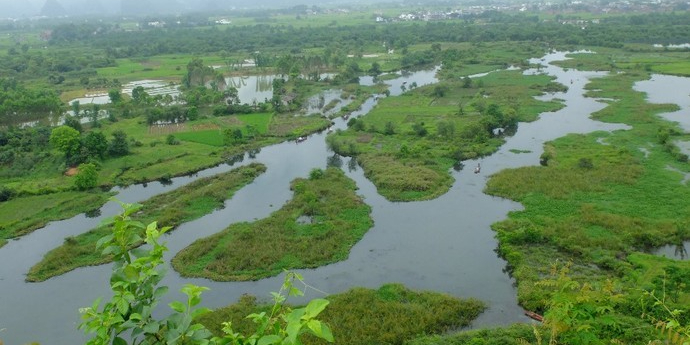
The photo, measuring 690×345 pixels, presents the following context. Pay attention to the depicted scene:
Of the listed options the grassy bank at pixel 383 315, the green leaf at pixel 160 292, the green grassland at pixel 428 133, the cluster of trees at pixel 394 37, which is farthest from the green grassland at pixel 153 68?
the green leaf at pixel 160 292

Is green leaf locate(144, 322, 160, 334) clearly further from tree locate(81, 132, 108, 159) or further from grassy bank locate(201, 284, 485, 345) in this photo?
tree locate(81, 132, 108, 159)

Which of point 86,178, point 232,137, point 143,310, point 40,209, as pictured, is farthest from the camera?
point 232,137

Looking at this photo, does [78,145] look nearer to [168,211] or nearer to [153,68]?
[168,211]

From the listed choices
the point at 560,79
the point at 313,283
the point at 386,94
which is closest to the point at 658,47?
the point at 560,79

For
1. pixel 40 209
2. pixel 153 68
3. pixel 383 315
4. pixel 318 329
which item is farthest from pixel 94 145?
pixel 153 68

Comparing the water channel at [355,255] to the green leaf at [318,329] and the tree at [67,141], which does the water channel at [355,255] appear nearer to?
the tree at [67,141]

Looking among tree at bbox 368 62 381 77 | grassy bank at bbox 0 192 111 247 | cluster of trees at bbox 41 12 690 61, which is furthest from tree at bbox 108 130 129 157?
cluster of trees at bbox 41 12 690 61
